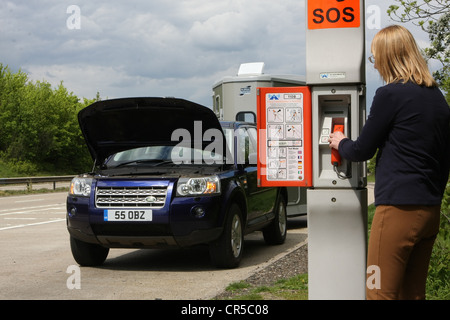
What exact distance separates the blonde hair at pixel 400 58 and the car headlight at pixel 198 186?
174 inches

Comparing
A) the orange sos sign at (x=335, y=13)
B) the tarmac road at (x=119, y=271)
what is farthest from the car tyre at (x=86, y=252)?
the orange sos sign at (x=335, y=13)

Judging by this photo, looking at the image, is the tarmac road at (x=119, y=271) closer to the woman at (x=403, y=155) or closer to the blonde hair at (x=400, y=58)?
the woman at (x=403, y=155)

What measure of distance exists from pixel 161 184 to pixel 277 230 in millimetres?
3180

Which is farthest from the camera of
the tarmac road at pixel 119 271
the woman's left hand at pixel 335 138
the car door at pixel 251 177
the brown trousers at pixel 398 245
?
the car door at pixel 251 177

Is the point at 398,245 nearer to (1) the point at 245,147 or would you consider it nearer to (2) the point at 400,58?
(2) the point at 400,58

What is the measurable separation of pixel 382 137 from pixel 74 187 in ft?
17.6

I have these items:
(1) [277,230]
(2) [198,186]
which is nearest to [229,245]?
(2) [198,186]

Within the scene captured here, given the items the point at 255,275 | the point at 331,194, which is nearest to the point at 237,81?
the point at 255,275

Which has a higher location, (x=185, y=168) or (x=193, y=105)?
(x=193, y=105)

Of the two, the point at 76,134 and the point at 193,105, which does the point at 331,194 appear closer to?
the point at 193,105

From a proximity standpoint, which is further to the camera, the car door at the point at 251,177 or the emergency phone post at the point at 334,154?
the car door at the point at 251,177

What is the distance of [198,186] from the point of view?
792 centimetres

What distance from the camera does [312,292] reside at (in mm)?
4316

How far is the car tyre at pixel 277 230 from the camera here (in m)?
10.4
